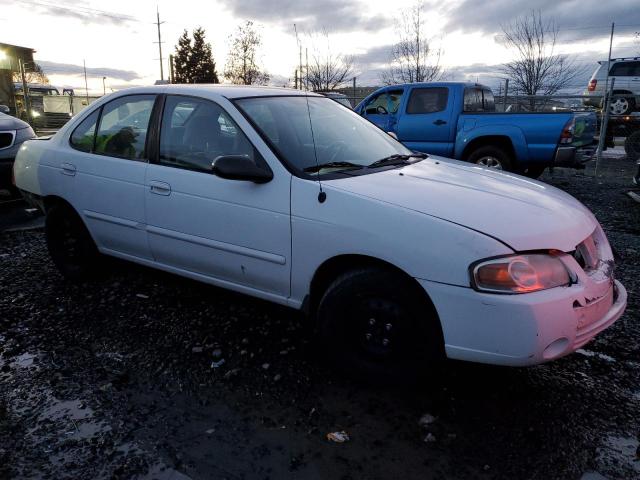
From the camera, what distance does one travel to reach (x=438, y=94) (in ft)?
30.4

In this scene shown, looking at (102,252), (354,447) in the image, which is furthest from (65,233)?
(354,447)

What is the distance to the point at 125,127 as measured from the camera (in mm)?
3867

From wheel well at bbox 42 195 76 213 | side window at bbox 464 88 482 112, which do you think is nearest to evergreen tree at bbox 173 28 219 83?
side window at bbox 464 88 482 112

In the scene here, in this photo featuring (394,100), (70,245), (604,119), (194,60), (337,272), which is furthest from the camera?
(194,60)

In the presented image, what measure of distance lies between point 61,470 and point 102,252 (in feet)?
7.21

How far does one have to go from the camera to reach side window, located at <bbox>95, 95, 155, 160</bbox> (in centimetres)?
372

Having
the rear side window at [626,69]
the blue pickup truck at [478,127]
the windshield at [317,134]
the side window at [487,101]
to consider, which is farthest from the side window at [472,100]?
the rear side window at [626,69]

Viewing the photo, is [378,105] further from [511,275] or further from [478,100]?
[511,275]

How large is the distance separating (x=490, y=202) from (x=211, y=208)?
1663mm

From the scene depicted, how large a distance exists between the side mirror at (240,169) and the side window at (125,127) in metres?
1.03

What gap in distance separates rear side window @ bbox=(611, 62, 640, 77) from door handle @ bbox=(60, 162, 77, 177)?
52.1 ft

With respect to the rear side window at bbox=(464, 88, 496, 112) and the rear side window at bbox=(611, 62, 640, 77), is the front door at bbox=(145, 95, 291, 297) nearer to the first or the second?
the rear side window at bbox=(464, 88, 496, 112)

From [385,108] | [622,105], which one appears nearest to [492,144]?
[385,108]

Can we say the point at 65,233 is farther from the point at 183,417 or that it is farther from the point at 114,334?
the point at 183,417
